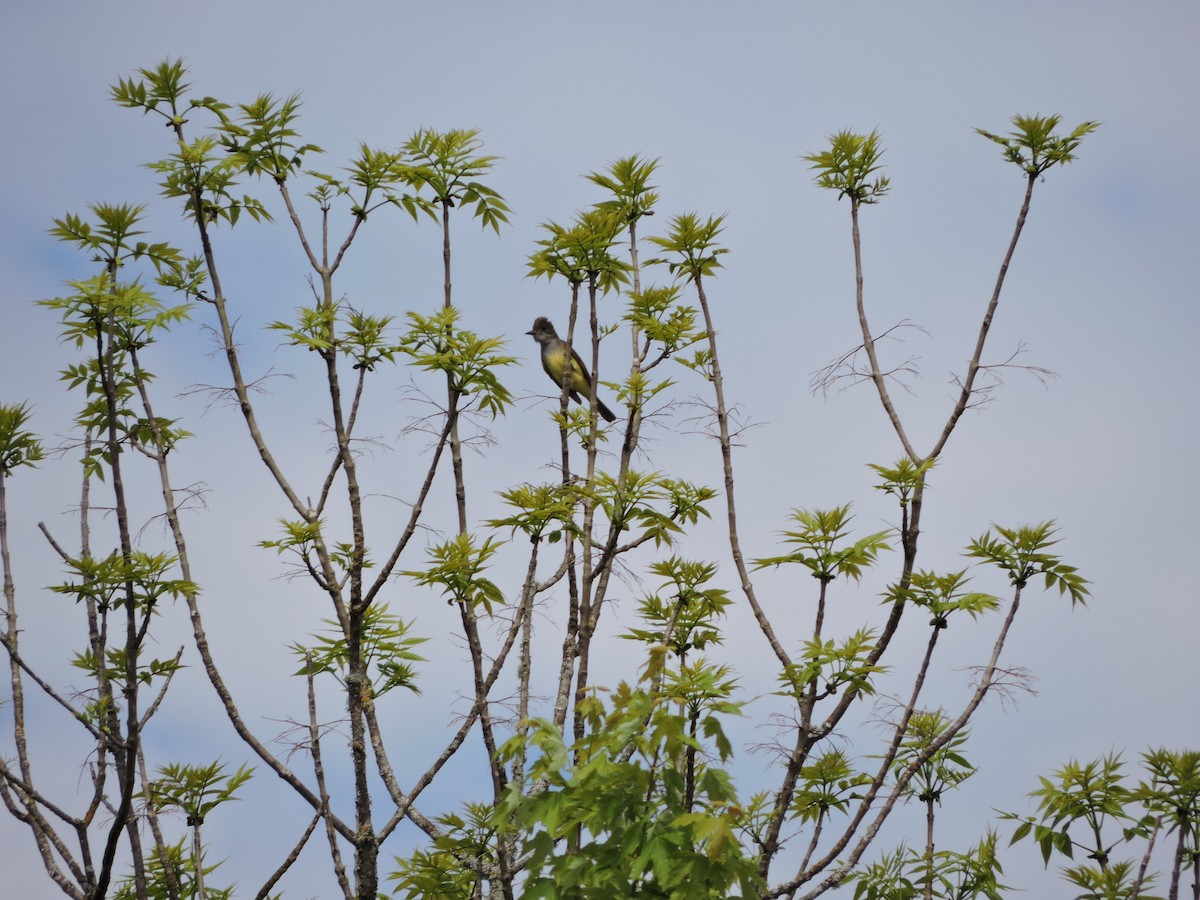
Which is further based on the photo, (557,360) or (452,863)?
(557,360)

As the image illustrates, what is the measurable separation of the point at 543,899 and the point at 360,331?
4574mm

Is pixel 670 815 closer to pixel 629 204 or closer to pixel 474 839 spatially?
pixel 474 839

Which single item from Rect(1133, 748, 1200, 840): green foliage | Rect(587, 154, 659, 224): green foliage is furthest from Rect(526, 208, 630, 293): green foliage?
Rect(1133, 748, 1200, 840): green foliage

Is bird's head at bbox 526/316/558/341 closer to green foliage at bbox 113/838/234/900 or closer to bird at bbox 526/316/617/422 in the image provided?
bird at bbox 526/316/617/422

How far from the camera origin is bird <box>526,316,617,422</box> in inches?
454

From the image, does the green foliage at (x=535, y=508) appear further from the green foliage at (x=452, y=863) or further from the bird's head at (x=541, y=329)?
the bird's head at (x=541, y=329)

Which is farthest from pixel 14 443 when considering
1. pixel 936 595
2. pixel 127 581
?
pixel 936 595

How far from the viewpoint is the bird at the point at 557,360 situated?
11.5 m

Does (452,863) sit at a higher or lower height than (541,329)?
lower

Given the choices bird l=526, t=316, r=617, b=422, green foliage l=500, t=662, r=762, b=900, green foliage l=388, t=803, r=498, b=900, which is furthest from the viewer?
bird l=526, t=316, r=617, b=422

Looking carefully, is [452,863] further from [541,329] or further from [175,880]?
[541,329]

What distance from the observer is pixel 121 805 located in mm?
7371

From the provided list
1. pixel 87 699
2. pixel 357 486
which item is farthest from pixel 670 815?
pixel 87 699

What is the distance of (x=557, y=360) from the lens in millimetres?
12531
